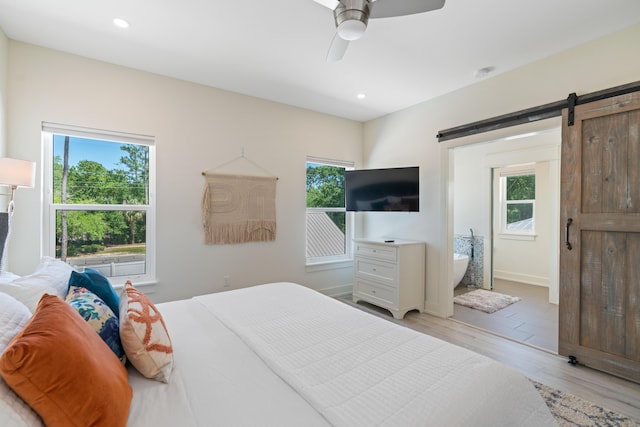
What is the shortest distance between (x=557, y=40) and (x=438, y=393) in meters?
2.86

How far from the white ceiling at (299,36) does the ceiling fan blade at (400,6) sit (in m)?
0.60

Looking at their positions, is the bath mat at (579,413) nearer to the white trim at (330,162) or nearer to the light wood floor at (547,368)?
the light wood floor at (547,368)

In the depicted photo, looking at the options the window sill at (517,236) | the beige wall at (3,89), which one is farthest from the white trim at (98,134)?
the window sill at (517,236)

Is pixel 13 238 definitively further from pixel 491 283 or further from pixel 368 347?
pixel 491 283

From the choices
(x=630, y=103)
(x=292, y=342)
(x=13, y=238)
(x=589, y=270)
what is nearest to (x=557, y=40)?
(x=630, y=103)

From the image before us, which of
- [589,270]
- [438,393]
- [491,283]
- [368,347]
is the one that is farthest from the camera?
Answer: [491,283]

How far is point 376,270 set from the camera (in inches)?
146

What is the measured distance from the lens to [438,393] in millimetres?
991

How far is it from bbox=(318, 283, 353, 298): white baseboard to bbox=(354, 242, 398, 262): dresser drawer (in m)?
0.64

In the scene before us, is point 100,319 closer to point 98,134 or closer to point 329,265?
point 98,134

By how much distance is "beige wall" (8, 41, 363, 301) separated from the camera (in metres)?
2.46

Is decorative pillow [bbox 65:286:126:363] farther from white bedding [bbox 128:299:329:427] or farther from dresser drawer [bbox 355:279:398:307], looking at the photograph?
dresser drawer [bbox 355:279:398:307]

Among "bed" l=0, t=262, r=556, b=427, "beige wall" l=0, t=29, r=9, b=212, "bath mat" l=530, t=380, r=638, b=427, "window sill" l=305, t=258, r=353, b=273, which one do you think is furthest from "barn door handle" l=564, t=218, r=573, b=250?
"beige wall" l=0, t=29, r=9, b=212

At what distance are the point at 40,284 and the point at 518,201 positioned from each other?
6167 millimetres
